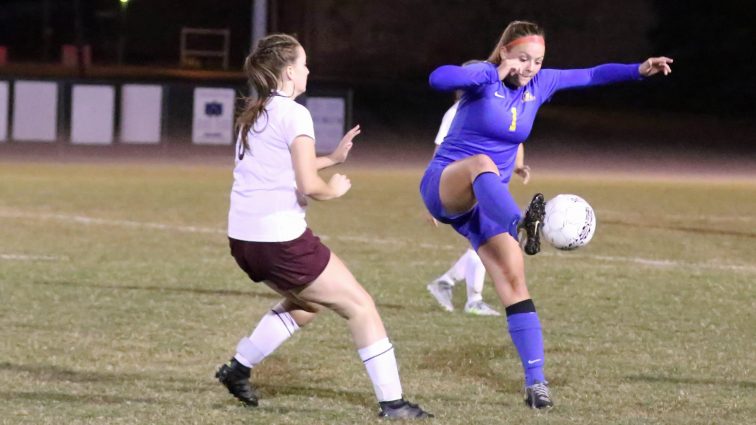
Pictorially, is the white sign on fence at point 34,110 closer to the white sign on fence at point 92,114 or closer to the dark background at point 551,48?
the white sign on fence at point 92,114

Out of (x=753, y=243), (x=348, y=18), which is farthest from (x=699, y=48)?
(x=753, y=243)

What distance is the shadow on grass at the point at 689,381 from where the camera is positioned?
6.74 meters

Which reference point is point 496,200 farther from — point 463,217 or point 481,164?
point 463,217

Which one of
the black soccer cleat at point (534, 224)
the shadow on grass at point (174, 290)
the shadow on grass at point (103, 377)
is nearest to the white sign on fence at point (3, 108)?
the shadow on grass at point (174, 290)

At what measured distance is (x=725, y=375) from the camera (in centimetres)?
696

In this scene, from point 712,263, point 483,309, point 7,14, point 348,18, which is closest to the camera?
point 483,309

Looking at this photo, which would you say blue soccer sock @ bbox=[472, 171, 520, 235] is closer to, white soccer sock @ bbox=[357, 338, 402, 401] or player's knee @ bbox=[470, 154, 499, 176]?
player's knee @ bbox=[470, 154, 499, 176]

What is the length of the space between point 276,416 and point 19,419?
3.61ft

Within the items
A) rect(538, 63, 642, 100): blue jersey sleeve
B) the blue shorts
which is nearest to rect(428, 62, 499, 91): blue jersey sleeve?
rect(538, 63, 642, 100): blue jersey sleeve

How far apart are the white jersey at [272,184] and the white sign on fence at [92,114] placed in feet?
58.7

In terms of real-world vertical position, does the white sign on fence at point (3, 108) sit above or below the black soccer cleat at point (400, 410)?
below

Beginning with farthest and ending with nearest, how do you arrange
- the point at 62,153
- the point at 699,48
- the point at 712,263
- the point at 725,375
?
the point at 699,48
the point at 62,153
the point at 712,263
the point at 725,375

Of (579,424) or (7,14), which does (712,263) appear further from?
(7,14)

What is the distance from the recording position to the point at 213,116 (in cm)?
2378
